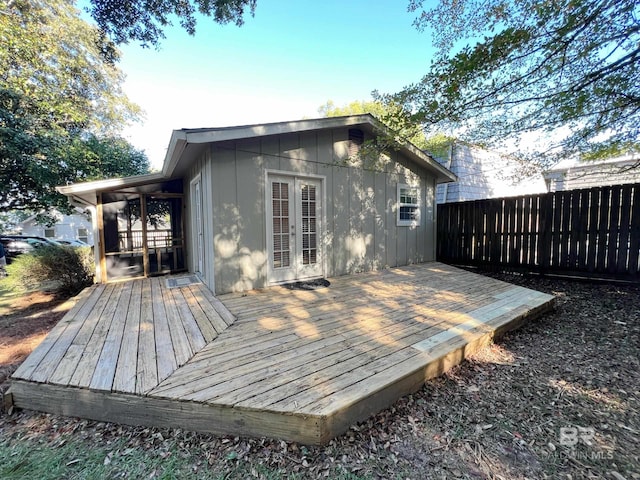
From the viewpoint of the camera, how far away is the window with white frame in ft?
21.3

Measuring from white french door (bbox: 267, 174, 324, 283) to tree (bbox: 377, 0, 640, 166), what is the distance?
2094 mm

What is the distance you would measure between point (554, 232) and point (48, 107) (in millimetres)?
13689

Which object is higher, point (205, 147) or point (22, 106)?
point (22, 106)

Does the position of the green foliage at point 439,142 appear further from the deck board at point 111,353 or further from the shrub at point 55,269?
the shrub at point 55,269

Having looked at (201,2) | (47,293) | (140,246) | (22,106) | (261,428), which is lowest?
(47,293)

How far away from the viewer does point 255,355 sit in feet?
7.57

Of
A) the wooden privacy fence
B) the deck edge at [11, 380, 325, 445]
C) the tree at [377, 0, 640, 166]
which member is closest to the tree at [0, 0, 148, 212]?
the tree at [377, 0, 640, 166]

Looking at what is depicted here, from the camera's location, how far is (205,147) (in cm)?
414

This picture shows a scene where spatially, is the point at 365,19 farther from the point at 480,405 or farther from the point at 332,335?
the point at 480,405

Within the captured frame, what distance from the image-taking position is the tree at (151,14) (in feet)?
16.0

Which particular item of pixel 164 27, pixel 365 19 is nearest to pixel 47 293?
pixel 164 27

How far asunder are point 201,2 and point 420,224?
6.64 metres

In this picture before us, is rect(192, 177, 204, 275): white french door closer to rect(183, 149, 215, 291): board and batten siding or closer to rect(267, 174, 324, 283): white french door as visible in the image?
rect(183, 149, 215, 291): board and batten siding

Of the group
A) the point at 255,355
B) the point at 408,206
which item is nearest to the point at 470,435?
the point at 255,355
